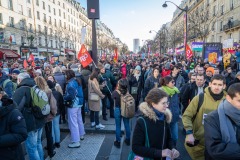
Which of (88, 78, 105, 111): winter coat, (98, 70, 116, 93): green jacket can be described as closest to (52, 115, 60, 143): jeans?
(88, 78, 105, 111): winter coat

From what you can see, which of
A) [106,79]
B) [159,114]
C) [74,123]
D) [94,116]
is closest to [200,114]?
[159,114]

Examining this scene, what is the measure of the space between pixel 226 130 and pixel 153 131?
78 centimetres

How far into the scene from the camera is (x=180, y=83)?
6.88 metres

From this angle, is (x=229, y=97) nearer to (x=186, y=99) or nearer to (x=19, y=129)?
(x=19, y=129)

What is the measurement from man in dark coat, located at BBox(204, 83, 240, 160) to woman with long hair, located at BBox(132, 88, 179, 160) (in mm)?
540

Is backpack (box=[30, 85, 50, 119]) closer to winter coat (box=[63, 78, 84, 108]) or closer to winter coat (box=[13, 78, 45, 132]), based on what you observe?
winter coat (box=[13, 78, 45, 132])

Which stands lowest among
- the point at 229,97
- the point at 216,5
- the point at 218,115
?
the point at 218,115

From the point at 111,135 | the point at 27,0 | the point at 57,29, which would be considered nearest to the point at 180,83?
the point at 111,135

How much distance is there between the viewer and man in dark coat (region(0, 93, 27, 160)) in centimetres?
241

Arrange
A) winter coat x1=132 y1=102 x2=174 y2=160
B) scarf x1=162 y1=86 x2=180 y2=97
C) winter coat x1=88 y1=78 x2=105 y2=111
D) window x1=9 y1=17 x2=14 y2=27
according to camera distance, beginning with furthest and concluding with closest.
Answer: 1. window x1=9 y1=17 x2=14 y2=27
2. winter coat x1=88 y1=78 x2=105 y2=111
3. scarf x1=162 y1=86 x2=180 y2=97
4. winter coat x1=132 y1=102 x2=174 y2=160

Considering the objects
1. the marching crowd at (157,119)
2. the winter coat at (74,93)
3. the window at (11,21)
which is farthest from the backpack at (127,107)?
the window at (11,21)

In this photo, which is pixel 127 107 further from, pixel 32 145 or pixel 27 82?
pixel 27 82

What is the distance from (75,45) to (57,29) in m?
13.8

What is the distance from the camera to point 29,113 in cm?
350
